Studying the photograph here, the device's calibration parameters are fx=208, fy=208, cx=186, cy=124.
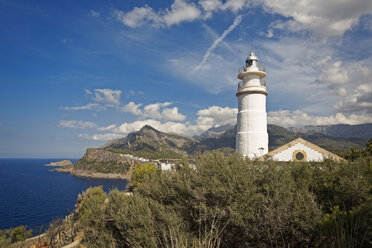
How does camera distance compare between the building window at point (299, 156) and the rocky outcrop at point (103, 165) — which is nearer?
the building window at point (299, 156)

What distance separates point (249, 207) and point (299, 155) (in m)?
11.2

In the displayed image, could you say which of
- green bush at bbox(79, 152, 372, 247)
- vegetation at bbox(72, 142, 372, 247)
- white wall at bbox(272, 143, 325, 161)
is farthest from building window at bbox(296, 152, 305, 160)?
green bush at bbox(79, 152, 372, 247)

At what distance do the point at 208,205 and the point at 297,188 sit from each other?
306cm

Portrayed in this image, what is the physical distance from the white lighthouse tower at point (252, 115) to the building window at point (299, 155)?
2064 mm

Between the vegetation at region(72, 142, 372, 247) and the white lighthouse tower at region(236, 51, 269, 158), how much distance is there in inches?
334

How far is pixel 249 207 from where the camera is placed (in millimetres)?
6445

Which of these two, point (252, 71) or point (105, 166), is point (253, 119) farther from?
point (105, 166)

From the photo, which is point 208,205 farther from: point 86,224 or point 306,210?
point 86,224

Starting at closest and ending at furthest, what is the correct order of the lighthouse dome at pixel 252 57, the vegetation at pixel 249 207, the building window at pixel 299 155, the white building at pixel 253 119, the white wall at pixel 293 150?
the vegetation at pixel 249 207 → the white wall at pixel 293 150 → the building window at pixel 299 155 → the white building at pixel 253 119 → the lighthouse dome at pixel 252 57

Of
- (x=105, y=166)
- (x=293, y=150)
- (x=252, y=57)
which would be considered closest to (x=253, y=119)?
(x=293, y=150)

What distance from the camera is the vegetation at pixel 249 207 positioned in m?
5.96

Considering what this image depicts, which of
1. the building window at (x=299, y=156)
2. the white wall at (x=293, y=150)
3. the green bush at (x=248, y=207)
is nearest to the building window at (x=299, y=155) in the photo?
the building window at (x=299, y=156)

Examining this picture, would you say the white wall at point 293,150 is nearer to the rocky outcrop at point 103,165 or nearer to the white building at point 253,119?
the white building at point 253,119

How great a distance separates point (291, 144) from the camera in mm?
15922
